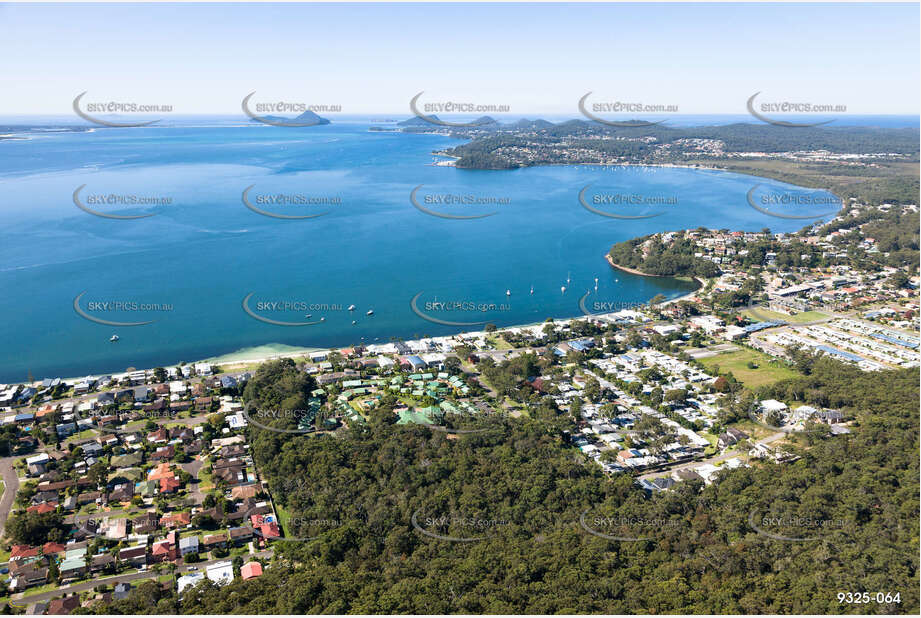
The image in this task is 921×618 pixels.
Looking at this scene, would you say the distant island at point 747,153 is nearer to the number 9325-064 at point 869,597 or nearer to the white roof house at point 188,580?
Answer: the number 9325-064 at point 869,597

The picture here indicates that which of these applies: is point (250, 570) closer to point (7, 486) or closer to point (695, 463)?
point (7, 486)

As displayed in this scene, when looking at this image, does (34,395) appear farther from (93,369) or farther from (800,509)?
(800,509)

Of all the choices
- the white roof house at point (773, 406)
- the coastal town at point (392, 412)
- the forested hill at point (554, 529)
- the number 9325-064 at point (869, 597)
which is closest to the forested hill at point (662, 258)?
the coastal town at point (392, 412)

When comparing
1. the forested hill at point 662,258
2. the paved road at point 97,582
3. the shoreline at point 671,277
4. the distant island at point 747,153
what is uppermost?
the distant island at point 747,153

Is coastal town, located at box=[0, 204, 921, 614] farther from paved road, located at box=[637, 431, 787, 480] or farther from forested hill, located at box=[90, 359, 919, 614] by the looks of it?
forested hill, located at box=[90, 359, 919, 614]

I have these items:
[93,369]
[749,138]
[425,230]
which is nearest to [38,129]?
[425,230]

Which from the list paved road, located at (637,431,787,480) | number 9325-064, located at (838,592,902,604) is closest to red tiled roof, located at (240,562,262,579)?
paved road, located at (637,431,787,480)
